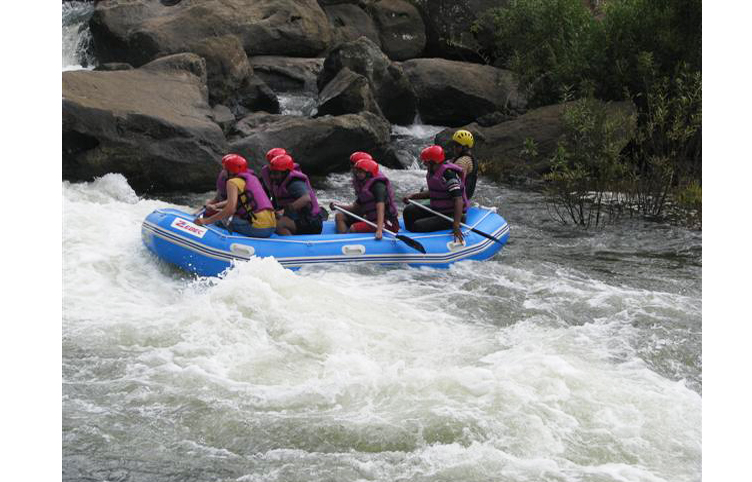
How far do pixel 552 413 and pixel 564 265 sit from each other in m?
3.94

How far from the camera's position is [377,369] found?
600 centimetres

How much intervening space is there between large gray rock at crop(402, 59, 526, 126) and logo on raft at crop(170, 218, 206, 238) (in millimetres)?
9747

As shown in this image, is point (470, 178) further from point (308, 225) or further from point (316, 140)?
point (316, 140)

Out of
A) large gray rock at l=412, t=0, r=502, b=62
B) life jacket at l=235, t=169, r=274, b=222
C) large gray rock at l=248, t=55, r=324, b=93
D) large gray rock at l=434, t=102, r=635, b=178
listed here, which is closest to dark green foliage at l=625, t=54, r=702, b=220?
large gray rock at l=434, t=102, r=635, b=178

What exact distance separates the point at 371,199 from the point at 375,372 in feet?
9.94

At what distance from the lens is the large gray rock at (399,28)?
19828 millimetres

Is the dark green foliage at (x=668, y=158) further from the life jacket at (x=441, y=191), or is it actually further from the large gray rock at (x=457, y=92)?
the large gray rock at (x=457, y=92)

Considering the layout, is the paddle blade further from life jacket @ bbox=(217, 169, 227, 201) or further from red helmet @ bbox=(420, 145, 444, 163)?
life jacket @ bbox=(217, 169, 227, 201)

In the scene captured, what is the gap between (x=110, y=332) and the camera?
256 inches

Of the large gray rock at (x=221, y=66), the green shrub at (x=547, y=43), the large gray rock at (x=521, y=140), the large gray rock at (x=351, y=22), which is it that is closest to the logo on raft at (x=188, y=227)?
the large gray rock at (x=221, y=66)

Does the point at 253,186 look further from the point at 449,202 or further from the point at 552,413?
the point at 552,413

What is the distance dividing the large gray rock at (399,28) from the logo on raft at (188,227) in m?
12.6

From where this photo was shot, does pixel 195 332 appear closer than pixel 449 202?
Yes

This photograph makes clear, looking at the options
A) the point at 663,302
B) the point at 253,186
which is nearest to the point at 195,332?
the point at 253,186
